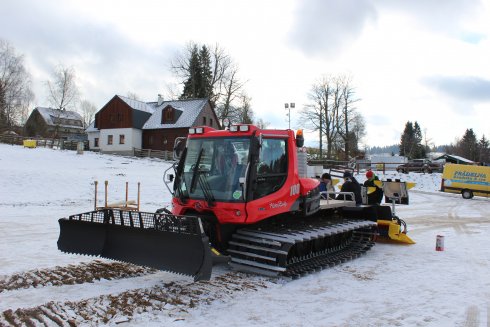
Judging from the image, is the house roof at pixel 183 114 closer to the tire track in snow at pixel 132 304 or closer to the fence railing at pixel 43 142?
the fence railing at pixel 43 142

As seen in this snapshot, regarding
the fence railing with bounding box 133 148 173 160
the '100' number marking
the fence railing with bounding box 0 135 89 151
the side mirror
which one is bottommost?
the '100' number marking

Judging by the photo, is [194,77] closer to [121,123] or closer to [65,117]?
[121,123]

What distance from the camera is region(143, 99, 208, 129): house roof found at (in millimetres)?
44969

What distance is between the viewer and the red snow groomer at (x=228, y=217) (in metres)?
6.00

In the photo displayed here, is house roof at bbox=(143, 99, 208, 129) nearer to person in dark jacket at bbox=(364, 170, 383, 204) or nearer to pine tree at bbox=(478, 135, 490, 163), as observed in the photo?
person in dark jacket at bbox=(364, 170, 383, 204)

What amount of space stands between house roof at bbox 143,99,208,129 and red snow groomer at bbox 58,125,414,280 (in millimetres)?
37176

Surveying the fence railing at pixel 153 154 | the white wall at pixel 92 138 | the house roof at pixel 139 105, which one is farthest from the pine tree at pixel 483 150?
the white wall at pixel 92 138

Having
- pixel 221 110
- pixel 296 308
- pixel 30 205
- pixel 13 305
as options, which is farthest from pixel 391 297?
pixel 221 110

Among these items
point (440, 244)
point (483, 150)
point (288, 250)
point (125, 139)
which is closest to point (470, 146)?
point (483, 150)

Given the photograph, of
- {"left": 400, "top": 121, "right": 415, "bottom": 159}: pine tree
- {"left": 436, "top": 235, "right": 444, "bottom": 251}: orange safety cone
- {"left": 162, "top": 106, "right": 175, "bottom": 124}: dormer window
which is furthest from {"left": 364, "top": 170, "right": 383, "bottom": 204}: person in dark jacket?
{"left": 400, "top": 121, "right": 415, "bottom": 159}: pine tree

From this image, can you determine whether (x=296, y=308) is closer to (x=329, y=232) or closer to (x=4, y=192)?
(x=329, y=232)

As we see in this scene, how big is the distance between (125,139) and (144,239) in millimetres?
43194

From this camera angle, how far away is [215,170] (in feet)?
22.9

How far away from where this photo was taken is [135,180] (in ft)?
79.4
